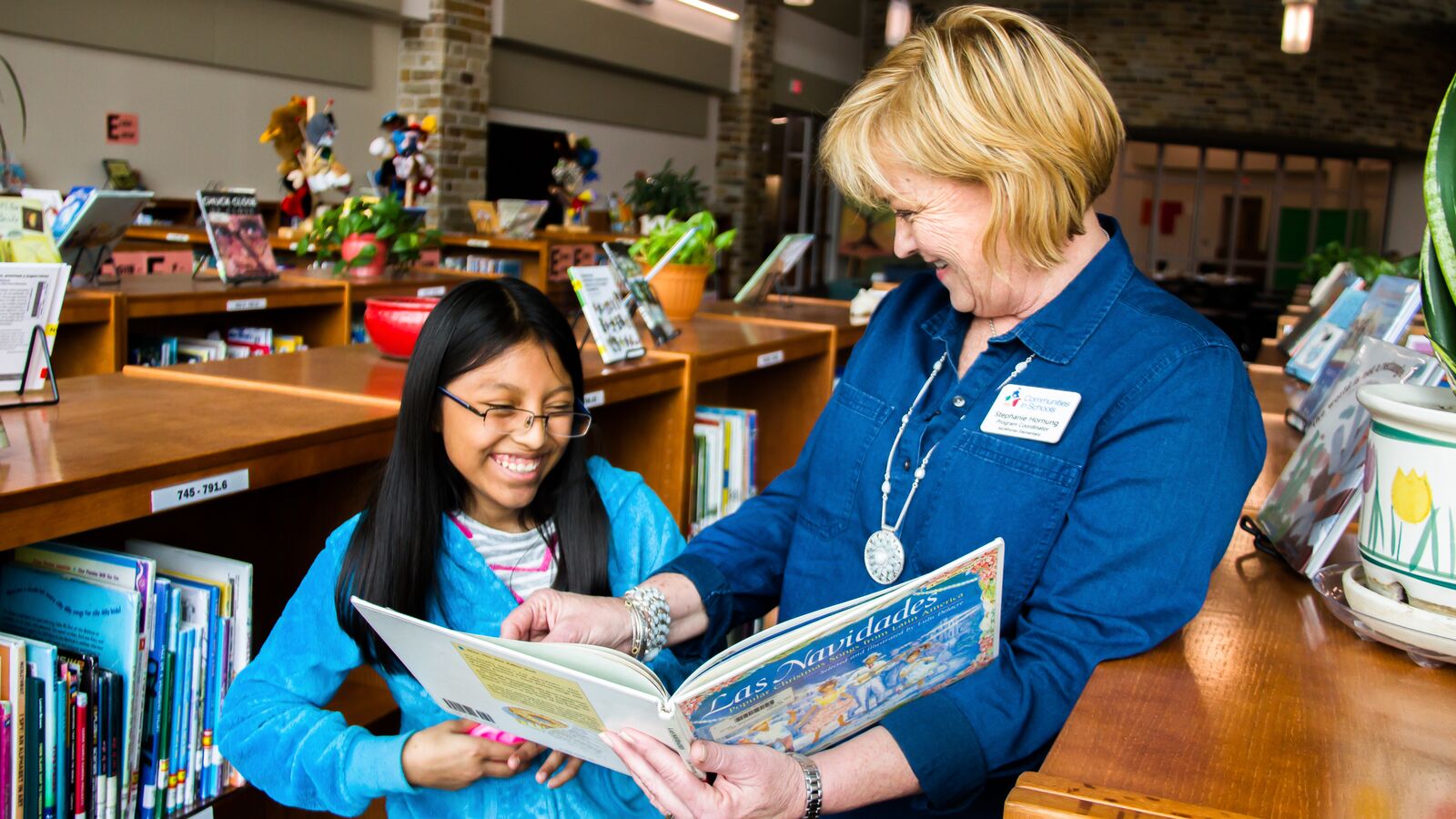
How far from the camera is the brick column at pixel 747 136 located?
12266 mm

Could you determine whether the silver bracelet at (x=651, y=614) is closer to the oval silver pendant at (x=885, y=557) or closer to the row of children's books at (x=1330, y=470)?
the oval silver pendant at (x=885, y=557)

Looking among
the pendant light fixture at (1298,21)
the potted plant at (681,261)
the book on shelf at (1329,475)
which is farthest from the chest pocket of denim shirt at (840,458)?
the pendant light fixture at (1298,21)

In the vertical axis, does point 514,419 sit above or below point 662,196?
below

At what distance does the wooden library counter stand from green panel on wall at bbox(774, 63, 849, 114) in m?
11.2

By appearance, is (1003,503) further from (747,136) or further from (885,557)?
(747,136)

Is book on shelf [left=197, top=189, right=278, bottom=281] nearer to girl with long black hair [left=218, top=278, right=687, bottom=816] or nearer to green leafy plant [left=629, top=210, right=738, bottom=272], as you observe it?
green leafy plant [left=629, top=210, right=738, bottom=272]

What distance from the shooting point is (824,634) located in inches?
37.5

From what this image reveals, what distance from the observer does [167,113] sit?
6988 millimetres

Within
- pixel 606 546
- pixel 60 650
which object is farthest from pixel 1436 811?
pixel 60 650

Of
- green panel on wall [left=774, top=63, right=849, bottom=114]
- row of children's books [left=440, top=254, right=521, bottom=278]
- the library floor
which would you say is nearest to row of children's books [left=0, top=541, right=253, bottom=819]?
the library floor

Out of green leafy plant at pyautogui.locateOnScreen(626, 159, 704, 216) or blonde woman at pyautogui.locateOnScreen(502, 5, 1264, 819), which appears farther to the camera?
green leafy plant at pyautogui.locateOnScreen(626, 159, 704, 216)

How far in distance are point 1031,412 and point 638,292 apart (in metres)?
1.79

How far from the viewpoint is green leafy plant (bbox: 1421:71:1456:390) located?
0.87 meters

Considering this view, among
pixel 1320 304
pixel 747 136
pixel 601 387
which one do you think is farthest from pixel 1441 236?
pixel 747 136
